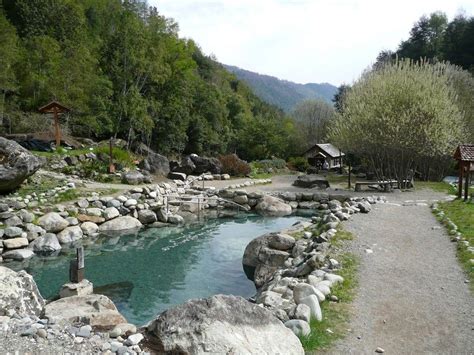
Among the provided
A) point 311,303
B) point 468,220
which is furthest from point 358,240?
point 311,303

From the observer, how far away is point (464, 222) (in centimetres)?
1468

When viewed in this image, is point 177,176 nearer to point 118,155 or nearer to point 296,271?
point 118,155

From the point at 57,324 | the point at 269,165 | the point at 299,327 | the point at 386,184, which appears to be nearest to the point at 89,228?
the point at 57,324

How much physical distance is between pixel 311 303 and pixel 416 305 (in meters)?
2.04

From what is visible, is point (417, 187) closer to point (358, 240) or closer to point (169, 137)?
point (358, 240)

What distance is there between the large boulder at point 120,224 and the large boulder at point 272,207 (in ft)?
24.1

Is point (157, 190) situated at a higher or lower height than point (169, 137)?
lower

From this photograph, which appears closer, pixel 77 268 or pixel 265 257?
pixel 77 268

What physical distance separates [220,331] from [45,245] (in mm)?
12006

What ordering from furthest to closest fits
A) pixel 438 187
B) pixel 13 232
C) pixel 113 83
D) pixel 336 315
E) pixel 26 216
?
pixel 113 83, pixel 438 187, pixel 26 216, pixel 13 232, pixel 336 315

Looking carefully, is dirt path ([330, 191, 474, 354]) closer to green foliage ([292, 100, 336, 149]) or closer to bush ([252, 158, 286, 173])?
bush ([252, 158, 286, 173])

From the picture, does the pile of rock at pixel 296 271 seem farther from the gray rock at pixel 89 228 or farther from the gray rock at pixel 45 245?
the gray rock at pixel 89 228

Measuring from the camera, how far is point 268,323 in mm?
6145

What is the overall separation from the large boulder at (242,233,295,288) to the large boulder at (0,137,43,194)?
32.7 ft
